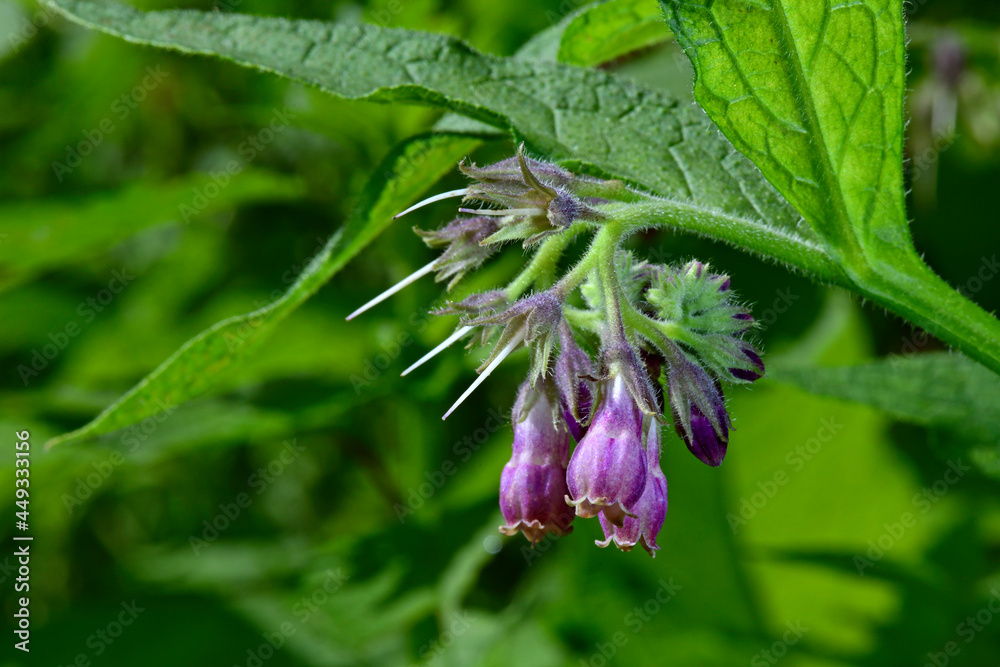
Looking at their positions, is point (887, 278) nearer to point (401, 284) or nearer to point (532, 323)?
point (532, 323)

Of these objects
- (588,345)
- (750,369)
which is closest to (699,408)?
(750,369)

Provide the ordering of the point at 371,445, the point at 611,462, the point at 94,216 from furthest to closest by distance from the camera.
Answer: the point at 371,445, the point at 94,216, the point at 611,462

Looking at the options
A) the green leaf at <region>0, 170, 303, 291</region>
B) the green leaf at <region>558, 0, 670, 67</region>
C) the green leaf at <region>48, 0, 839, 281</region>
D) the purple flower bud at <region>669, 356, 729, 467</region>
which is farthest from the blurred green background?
the purple flower bud at <region>669, 356, 729, 467</region>

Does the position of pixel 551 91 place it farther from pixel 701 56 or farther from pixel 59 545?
pixel 59 545

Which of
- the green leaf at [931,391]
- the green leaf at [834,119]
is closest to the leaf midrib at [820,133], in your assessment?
the green leaf at [834,119]

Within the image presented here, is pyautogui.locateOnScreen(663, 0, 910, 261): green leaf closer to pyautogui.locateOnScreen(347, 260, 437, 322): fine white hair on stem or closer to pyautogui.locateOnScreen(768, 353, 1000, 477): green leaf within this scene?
pyautogui.locateOnScreen(347, 260, 437, 322): fine white hair on stem
